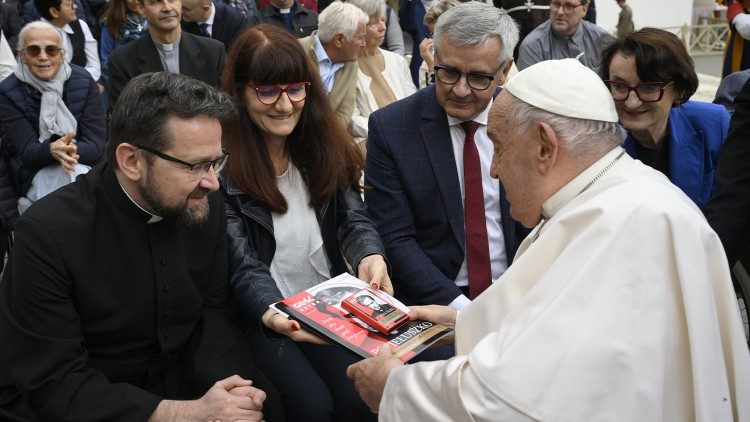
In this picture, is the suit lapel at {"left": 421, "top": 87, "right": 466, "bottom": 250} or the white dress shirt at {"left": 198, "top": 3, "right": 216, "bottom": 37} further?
the white dress shirt at {"left": 198, "top": 3, "right": 216, "bottom": 37}

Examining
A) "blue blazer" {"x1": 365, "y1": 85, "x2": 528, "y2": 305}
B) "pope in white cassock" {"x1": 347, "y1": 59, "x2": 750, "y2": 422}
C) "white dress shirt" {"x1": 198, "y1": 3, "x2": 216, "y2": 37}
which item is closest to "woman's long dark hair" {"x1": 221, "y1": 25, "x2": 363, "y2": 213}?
"blue blazer" {"x1": 365, "y1": 85, "x2": 528, "y2": 305}

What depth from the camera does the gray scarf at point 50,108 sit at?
17.6 ft

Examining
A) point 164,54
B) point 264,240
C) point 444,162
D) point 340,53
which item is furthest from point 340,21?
point 264,240

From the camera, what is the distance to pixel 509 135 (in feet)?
8.08

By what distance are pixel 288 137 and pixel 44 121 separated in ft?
8.06

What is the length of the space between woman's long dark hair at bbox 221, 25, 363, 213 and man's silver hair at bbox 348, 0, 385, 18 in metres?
3.46

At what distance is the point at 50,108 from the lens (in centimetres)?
538

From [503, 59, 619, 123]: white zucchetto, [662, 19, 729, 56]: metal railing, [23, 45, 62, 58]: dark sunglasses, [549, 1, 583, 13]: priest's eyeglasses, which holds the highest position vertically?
[503, 59, 619, 123]: white zucchetto

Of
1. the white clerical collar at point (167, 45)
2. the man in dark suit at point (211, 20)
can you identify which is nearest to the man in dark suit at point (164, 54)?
the white clerical collar at point (167, 45)

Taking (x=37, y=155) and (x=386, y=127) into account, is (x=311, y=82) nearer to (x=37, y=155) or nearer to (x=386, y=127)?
(x=386, y=127)

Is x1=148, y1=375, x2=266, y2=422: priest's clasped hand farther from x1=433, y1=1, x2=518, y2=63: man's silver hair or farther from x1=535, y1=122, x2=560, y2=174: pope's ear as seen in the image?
x1=433, y1=1, x2=518, y2=63: man's silver hair

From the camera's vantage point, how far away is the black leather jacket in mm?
3193

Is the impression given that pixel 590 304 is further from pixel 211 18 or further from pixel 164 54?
pixel 211 18

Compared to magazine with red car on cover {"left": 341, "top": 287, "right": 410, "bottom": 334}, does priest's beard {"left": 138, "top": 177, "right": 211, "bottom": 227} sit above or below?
above
